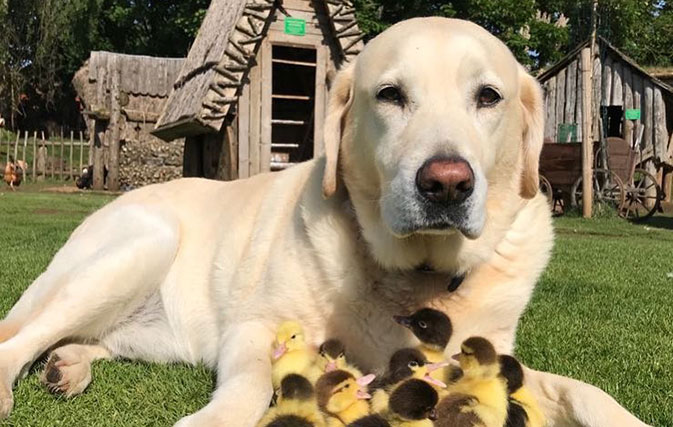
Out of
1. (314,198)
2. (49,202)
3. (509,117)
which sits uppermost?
(509,117)

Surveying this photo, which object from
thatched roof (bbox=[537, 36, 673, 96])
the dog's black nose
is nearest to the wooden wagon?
thatched roof (bbox=[537, 36, 673, 96])

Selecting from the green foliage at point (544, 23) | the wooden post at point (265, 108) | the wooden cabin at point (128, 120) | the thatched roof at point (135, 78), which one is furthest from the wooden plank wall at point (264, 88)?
the green foliage at point (544, 23)

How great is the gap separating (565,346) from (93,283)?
2.09 meters

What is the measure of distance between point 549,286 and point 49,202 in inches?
384

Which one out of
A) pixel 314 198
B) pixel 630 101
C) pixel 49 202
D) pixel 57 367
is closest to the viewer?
pixel 57 367

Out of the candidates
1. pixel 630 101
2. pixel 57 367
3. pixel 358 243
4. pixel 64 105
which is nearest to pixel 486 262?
pixel 358 243

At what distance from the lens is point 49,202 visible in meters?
11.9

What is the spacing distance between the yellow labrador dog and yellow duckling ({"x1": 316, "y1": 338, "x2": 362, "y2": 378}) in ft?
0.25

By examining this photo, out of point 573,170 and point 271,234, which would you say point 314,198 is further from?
point 573,170

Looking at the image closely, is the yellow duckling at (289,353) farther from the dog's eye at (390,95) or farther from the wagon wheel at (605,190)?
the wagon wheel at (605,190)

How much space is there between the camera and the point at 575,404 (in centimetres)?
199

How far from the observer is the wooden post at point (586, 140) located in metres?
11.4

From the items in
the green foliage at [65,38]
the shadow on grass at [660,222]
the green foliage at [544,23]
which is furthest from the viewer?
the green foliage at [65,38]

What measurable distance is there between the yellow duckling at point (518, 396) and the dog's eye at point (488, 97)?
33.6 inches
